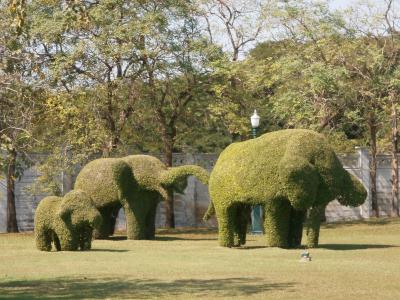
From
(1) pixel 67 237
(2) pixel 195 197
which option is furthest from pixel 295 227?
(2) pixel 195 197

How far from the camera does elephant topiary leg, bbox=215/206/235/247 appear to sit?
26.7 meters

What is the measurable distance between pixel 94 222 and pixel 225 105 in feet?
45.9

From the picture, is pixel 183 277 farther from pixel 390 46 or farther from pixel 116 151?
pixel 390 46

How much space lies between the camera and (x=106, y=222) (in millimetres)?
32812

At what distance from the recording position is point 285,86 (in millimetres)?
40969

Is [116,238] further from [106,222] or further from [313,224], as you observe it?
[313,224]

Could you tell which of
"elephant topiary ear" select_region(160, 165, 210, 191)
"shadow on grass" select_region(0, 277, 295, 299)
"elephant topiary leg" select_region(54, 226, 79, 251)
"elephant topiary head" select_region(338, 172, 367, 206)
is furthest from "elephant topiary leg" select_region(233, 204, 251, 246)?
"shadow on grass" select_region(0, 277, 295, 299)

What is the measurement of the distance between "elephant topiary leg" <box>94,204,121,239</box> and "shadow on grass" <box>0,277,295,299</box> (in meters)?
14.3

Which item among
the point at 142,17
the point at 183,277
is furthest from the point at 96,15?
the point at 183,277

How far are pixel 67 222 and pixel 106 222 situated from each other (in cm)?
742

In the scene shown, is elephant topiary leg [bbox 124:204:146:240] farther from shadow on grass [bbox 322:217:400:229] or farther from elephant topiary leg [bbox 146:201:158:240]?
shadow on grass [bbox 322:217:400:229]

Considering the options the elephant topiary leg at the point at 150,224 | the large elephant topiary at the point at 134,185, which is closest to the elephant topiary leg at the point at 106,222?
A: the large elephant topiary at the point at 134,185

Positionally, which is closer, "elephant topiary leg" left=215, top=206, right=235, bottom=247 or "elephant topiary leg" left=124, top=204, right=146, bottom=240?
"elephant topiary leg" left=215, top=206, right=235, bottom=247

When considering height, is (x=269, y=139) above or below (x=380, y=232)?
above
